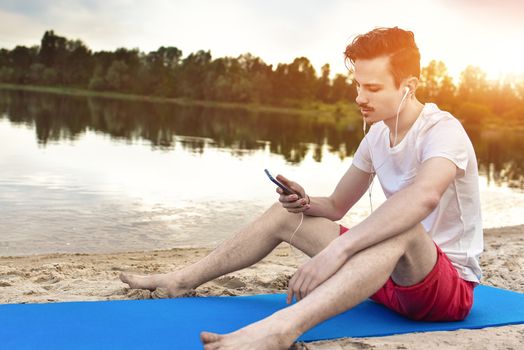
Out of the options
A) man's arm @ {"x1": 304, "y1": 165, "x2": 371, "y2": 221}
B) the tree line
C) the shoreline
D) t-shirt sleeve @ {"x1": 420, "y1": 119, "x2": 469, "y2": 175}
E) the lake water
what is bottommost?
the lake water

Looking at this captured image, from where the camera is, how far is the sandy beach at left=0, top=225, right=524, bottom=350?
10.3 feet

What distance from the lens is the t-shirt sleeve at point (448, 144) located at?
288 cm

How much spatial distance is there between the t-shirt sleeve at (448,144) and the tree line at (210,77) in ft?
238

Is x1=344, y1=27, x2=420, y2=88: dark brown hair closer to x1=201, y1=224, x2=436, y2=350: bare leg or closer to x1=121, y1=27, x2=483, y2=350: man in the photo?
x1=121, y1=27, x2=483, y2=350: man

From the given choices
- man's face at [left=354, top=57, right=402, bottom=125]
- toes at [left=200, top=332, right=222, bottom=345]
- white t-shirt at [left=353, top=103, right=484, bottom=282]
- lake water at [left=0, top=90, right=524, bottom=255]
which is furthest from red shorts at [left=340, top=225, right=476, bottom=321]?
lake water at [left=0, top=90, right=524, bottom=255]

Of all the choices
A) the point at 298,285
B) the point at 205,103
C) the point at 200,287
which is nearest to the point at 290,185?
the point at 298,285

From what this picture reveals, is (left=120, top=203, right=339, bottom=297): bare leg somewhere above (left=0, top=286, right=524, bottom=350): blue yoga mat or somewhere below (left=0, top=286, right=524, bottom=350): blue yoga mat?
above

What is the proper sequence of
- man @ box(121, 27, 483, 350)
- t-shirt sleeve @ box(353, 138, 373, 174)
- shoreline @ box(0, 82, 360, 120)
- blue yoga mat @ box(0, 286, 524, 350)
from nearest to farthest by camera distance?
man @ box(121, 27, 483, 350)
blue yoga mat @ box(0, 286, 524, 350)
t-shirt sleeve @ box(353, 138, 373, 174)
shoreline @ box(0, 82, 360, 120)

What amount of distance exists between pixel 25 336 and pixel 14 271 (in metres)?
2.09

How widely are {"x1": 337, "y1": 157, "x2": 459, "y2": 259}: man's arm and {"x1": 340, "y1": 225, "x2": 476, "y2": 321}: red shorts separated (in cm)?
29

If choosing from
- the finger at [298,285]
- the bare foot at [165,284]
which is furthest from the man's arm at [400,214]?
the bare foot at [165,284]

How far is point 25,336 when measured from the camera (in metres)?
2.86

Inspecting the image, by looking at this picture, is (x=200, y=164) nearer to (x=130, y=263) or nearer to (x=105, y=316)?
(x=130, y=263)

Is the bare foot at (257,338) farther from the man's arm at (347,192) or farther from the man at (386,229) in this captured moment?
the man's arm at (347,192)
